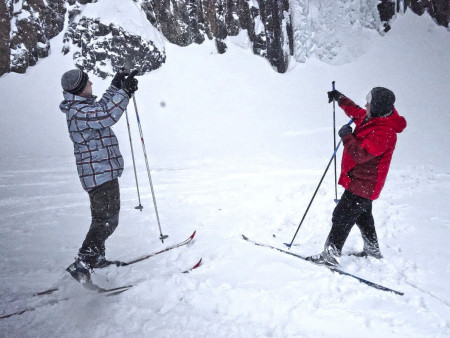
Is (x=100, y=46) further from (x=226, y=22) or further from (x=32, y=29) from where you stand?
(x=226, y=22)

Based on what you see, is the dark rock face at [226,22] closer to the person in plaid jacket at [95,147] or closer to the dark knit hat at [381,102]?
the person in plaid jacket at [95,147]

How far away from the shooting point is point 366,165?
3229 millimetres

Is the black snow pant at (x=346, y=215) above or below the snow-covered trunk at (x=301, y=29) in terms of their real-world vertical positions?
below

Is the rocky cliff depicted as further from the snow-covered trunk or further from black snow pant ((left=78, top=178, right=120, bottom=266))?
black snow pant ((left=78, top=178, right=120, bottom=266))

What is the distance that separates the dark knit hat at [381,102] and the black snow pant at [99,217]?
2.94 m

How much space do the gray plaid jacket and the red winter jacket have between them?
8.25 ft

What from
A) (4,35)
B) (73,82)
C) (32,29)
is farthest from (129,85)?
(32,29)

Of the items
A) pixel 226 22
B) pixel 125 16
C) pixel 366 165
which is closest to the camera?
pixel 366 165

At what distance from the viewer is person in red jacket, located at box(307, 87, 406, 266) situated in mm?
2990

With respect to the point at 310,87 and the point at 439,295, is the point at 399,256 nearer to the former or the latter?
the point at 439,295

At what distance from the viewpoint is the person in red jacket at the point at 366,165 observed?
2990 mm

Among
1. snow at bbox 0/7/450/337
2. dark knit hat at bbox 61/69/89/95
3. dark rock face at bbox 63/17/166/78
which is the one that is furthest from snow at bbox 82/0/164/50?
dark knit hat at bbox 61/69/89/95

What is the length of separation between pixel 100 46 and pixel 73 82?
1757 cm

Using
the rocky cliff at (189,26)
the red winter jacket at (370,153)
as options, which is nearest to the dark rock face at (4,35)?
the rocky cliff at (189,26)
